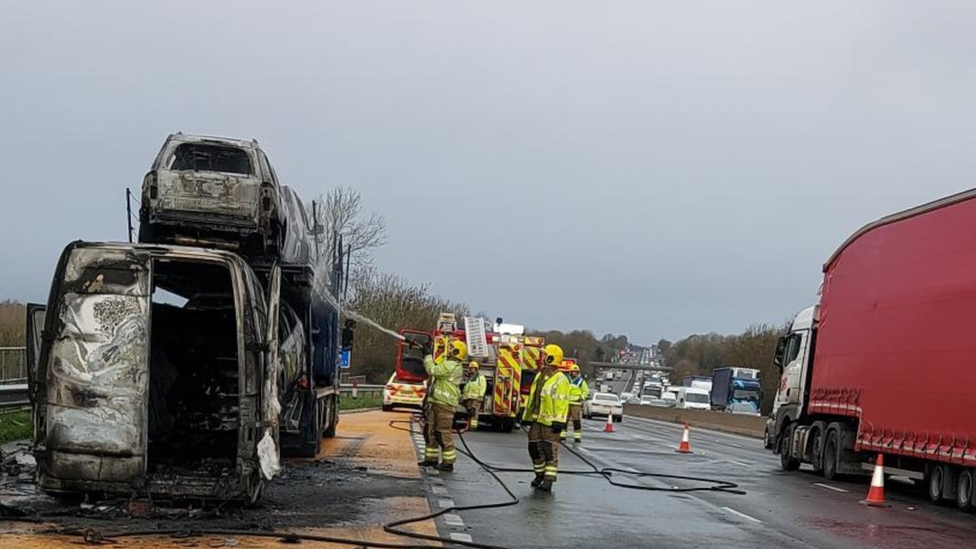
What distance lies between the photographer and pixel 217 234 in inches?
557

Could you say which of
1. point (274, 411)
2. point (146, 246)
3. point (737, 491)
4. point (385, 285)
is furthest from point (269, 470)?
point (385, 285)

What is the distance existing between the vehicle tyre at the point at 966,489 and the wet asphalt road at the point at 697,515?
0.19 metres

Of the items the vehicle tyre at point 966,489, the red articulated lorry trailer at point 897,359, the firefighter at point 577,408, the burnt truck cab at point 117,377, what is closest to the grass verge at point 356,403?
the firefighter at point 577,408

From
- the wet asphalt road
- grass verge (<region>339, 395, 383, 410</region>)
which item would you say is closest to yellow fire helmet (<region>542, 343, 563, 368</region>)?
the wet asphalt road

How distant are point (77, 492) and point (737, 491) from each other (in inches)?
367

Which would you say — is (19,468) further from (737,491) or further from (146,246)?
(737,491)

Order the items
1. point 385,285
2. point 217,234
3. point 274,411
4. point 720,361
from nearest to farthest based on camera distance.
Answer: point 274,411
point 217,234
point 385,285
point 720,361

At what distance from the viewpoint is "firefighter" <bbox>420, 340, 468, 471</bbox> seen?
1638 centimetres

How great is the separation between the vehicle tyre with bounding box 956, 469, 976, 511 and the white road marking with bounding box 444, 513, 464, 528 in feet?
25.1

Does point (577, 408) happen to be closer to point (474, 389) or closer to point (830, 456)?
point (474, 389)

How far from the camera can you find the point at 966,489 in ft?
52.4

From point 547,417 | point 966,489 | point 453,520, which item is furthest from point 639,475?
point 453,520

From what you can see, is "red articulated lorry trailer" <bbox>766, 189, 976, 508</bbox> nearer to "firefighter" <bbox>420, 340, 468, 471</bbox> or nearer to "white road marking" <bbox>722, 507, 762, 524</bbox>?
"white road marking" <bbox>722, 507, 762, 524</bbox>

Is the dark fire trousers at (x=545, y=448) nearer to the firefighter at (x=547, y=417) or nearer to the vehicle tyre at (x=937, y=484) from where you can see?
the firefighter at (x=547, y=417)
